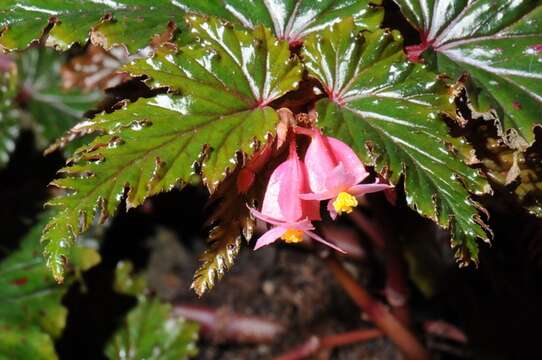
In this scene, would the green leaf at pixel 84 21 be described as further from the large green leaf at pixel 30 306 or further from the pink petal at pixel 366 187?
the large green leaf at pixel 30 306

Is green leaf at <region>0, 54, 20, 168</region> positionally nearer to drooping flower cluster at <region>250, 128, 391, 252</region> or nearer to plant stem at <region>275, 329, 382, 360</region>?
plant stem at <region>275, 329, 382, 360</region>

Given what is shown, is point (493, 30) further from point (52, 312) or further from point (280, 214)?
point (52, 312)

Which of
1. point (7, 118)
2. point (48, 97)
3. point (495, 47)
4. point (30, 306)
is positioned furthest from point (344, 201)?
point (48, 97)

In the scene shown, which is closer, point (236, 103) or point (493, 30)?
point (236, 103)

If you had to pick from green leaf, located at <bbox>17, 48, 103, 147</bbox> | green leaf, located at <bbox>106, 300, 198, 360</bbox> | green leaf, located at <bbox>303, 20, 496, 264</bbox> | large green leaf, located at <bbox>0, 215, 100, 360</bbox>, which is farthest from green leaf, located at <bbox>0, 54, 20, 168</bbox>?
green leaf, located at <bbox>303, 20, 496, 264</bbox>

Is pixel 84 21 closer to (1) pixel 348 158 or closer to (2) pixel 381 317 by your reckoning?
(1) pixel 348 158

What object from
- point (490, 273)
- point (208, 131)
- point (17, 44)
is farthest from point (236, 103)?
point (490, 273)
